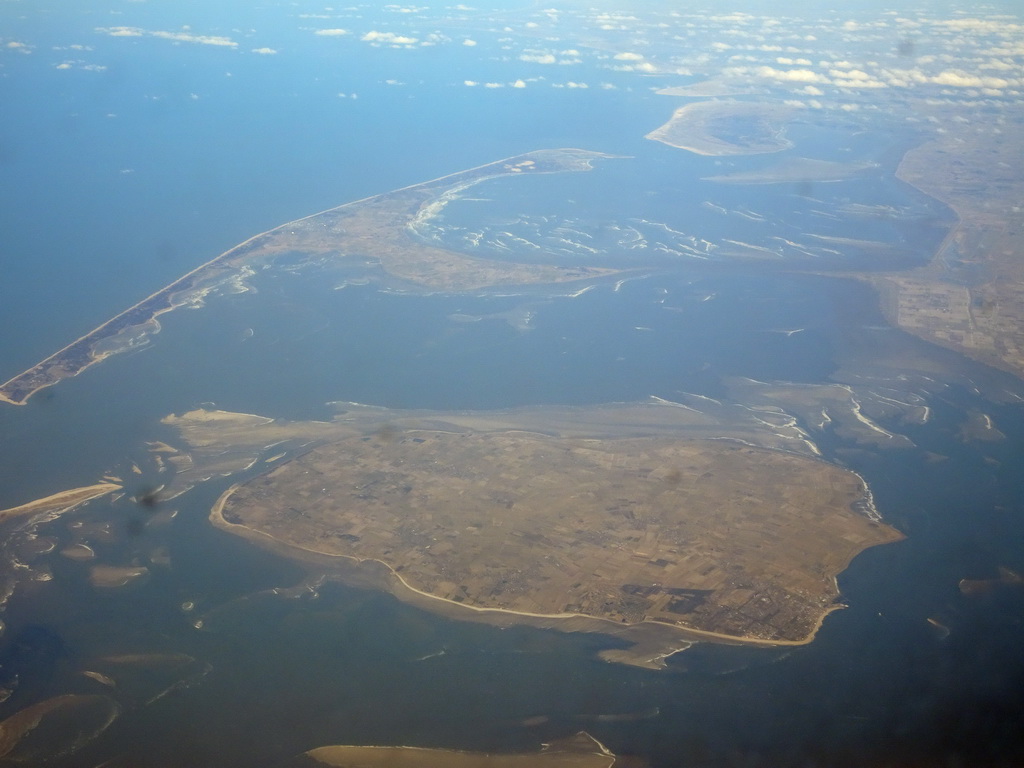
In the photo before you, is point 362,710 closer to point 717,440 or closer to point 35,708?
point 35,708

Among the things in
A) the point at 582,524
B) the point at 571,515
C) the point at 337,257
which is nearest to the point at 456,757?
the point at 582,524

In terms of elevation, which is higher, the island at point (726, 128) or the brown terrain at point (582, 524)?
the island at point (726, 128)

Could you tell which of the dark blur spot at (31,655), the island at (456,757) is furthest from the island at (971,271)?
the dark blur spot at (31,655)

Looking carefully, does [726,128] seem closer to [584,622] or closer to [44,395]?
[44,395]

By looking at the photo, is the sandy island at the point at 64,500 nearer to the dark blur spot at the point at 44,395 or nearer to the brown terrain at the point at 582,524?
the brown terrain at the point at 582,524

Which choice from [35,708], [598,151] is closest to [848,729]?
[35,708]

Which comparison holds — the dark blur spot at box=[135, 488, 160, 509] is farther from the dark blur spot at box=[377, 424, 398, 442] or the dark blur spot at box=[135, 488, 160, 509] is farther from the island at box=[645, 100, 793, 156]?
the island at box=[645, 100, 793, 156]

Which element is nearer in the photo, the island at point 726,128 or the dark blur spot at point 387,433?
the dark blur spot at point 387,433
